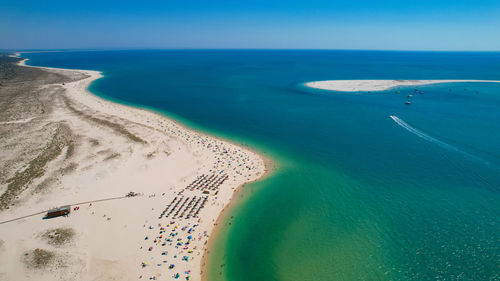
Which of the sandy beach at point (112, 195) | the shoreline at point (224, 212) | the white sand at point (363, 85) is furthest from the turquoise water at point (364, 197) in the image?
the white sand at point (363, 85)

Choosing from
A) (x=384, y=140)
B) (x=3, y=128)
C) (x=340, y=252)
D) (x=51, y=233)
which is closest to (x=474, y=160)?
(x=384, y=140)

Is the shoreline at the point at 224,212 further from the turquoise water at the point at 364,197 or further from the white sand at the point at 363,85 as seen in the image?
the white sand at the point at 363,85

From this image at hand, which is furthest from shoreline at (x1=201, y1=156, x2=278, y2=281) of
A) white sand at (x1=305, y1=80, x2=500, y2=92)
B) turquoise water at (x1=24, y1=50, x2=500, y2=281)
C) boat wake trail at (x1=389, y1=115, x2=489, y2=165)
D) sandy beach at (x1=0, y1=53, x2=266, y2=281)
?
white sand at (x1=305, y1=80, x2=500, y2=92)

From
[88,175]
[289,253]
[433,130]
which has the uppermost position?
[433,130]

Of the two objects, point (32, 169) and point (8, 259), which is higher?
point (32, 169)

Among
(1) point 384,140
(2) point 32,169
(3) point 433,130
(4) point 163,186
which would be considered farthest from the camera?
(3) point 433,130

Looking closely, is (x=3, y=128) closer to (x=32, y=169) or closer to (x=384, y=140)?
(x=32, y=169)

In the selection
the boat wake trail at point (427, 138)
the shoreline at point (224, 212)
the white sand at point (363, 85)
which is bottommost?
the shoreline at point (224, 212)

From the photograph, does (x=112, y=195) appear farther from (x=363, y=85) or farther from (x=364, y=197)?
(x=363, y=85)
